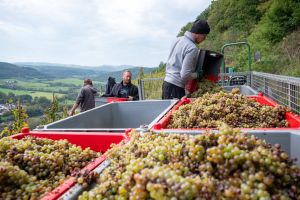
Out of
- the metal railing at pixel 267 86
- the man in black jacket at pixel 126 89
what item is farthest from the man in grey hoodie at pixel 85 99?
the metal railing at pixel 267 86

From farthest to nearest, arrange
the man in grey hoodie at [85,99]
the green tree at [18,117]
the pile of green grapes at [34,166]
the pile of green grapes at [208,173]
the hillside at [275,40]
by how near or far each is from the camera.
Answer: the hillside at [275,40] < the man in grey hoodie at [85,99] < the green tree at [18,117] < the pile of green grapes at [34,166] < the pile of green grapes at [208,173]

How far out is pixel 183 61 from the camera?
3.73 m

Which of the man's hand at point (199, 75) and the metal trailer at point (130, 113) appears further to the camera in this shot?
the man's hand at point (199, 75)

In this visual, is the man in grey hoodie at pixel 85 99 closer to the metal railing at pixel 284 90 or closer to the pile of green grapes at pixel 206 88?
the pile of green grapes at pixel 206 88

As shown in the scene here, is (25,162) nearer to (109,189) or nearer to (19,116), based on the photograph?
(109,189)

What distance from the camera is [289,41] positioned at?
17844 millimetres

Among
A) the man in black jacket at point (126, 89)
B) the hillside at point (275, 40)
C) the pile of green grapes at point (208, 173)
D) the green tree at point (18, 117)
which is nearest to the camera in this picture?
the pile of green grapes at point (208, 173)

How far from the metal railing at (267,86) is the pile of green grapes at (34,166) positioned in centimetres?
208

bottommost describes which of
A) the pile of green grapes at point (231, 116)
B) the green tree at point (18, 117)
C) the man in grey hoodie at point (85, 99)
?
the green tree at point (18, 117)

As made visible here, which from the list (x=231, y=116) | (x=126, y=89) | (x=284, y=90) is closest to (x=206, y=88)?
(x=284, y=90)

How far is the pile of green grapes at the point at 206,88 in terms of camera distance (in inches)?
144

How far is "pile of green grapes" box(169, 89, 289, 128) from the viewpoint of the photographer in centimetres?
225

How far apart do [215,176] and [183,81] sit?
285 centimetres

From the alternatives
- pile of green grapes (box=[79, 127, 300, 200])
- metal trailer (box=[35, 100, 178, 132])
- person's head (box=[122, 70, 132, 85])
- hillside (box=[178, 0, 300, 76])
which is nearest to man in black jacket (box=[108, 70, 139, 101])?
person's head (box=[122, 70, 132, 85])
